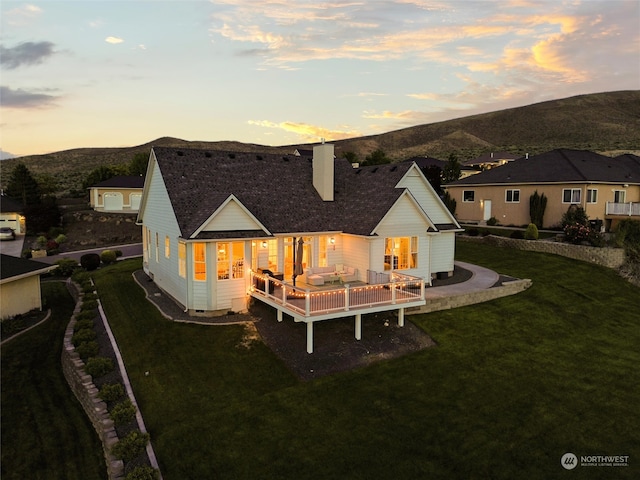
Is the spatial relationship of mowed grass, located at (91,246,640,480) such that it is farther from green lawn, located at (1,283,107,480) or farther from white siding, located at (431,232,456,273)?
white siding, located at (431,232,456,273)

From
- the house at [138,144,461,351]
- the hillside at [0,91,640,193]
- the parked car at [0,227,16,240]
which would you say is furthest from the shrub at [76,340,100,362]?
the hillside at [0,91,640,193]

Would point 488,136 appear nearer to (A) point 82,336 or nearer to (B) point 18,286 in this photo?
(B) point 18,286

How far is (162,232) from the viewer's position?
78.9 ft

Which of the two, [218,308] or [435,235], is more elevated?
[435,235]

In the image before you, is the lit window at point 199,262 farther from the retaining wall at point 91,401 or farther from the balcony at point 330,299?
the retaining wall at point 91,401

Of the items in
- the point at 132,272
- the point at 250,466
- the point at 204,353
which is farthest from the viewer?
the point at 132,272

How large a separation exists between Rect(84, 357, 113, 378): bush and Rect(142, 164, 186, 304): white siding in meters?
5.22

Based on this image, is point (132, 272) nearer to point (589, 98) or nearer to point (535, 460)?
point (535, 460)

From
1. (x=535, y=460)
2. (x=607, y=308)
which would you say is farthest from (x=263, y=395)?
(x=607, y=308)

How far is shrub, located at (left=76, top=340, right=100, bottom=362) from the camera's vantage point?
1698cm

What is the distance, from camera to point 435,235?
85.6 ft

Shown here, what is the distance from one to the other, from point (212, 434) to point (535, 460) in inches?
374

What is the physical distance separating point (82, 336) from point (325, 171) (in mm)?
15857

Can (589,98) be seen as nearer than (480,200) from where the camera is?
No
